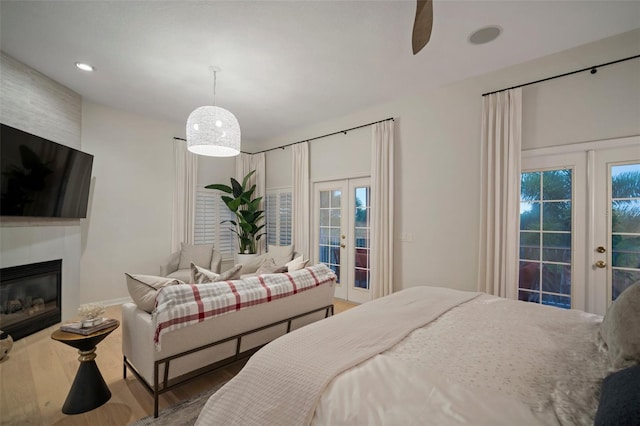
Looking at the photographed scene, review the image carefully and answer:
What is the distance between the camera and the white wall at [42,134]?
113 inches

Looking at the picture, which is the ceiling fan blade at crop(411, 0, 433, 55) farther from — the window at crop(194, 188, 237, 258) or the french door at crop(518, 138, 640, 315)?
the window at crop(194, 188, 237, 258)

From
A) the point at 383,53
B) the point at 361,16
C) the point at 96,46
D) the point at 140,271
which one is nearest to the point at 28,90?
the point at 96,46

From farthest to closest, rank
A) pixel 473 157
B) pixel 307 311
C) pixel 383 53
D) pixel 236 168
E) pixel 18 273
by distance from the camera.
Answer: pixel 236 168 → pixel 473 157 → pixel 18 273 → pixel 383 53 → pixel 307 311

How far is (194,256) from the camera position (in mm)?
4504

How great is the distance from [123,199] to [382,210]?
405 cm

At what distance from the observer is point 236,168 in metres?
5.84

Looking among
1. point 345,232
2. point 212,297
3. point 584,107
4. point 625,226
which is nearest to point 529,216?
point 625,226

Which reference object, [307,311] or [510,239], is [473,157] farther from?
[307,311]

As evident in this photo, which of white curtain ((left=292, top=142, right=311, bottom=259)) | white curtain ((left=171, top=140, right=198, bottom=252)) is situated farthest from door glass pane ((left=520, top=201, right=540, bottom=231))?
white curtain ((left=171, top=140, right=198, bottom=252))

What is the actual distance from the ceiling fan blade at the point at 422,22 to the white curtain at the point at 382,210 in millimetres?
2364

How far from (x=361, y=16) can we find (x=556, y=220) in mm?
2759

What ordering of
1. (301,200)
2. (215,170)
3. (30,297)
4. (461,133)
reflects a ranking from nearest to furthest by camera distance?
(30,297) → (461,133) → (301,200) → (215,170)

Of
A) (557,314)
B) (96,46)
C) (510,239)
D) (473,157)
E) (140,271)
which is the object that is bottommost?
(140,271)

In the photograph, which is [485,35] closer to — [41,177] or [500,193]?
[500,193]
